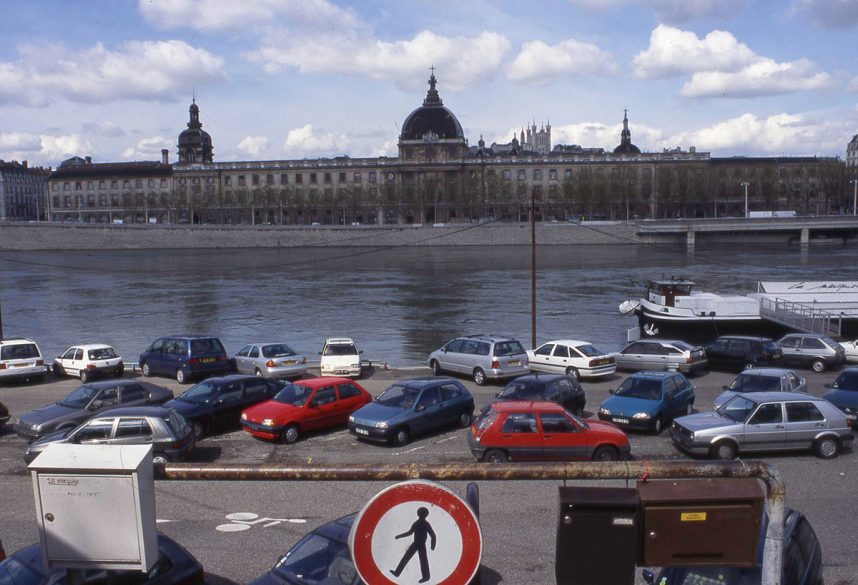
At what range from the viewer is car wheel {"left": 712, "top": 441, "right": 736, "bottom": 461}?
37.1 feet

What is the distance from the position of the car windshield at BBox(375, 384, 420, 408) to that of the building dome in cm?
11794

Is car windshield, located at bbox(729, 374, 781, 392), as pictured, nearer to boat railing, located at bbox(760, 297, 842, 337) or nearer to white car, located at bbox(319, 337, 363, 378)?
white car, located at bbox(319, 337, 363, 378)

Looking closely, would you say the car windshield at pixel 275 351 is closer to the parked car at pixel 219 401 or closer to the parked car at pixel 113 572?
the parked car at pixel 219 401

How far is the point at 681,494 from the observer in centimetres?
247

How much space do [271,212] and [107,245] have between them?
34.3m

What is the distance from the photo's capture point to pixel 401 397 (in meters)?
13.2

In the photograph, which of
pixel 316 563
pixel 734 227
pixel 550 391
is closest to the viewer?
pixel 316 563

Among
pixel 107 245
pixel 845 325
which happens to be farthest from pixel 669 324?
pixel 107 245

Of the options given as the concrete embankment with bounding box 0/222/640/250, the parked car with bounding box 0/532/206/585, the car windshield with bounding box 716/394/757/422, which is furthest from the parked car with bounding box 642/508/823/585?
the concrete embankment with bounding box 0/222/640/250

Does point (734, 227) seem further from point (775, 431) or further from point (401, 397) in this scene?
point (401, 397)

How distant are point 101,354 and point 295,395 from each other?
8.52m

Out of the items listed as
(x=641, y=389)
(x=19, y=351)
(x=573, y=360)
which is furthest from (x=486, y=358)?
(x=19, y=351)

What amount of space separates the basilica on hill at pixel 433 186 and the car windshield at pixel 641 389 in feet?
344

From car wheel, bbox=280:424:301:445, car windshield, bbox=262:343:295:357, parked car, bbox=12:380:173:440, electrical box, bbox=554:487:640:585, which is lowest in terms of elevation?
car wheel, bbox=280:424:301:445
